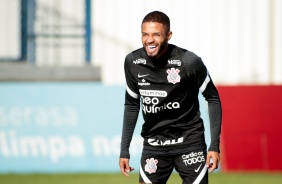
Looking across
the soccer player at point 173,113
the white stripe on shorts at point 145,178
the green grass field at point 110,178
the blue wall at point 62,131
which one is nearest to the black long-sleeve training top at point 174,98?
the soccer player at point 173,113

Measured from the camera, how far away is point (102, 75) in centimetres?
1795

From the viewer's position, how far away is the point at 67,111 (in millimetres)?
14914

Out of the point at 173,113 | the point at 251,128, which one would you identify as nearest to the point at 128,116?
the point at 173,113

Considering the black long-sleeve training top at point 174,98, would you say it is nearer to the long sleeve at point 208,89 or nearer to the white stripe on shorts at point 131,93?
the long sleeve at point 208,89

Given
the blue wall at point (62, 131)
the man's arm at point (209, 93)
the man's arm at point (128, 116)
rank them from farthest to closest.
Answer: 1. the blue wall at point (62, 131)
2. the man's arm at point (128, 116)
3. the man's arm at point (209, 93)

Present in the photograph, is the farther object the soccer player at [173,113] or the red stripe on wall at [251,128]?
the red stripe on wall at [251,128]

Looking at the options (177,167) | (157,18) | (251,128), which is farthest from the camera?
(251,128)

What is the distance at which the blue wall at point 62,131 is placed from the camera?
14.7 m

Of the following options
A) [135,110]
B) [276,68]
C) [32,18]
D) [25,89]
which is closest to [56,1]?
[32,18]

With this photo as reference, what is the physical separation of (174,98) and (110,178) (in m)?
6.67

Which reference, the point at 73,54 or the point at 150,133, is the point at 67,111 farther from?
the point at 150,133

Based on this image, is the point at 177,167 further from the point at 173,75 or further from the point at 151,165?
the point at 173,75

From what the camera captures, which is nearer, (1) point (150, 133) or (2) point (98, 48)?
(1) point (150, 133)

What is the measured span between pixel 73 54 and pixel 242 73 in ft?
13.1
